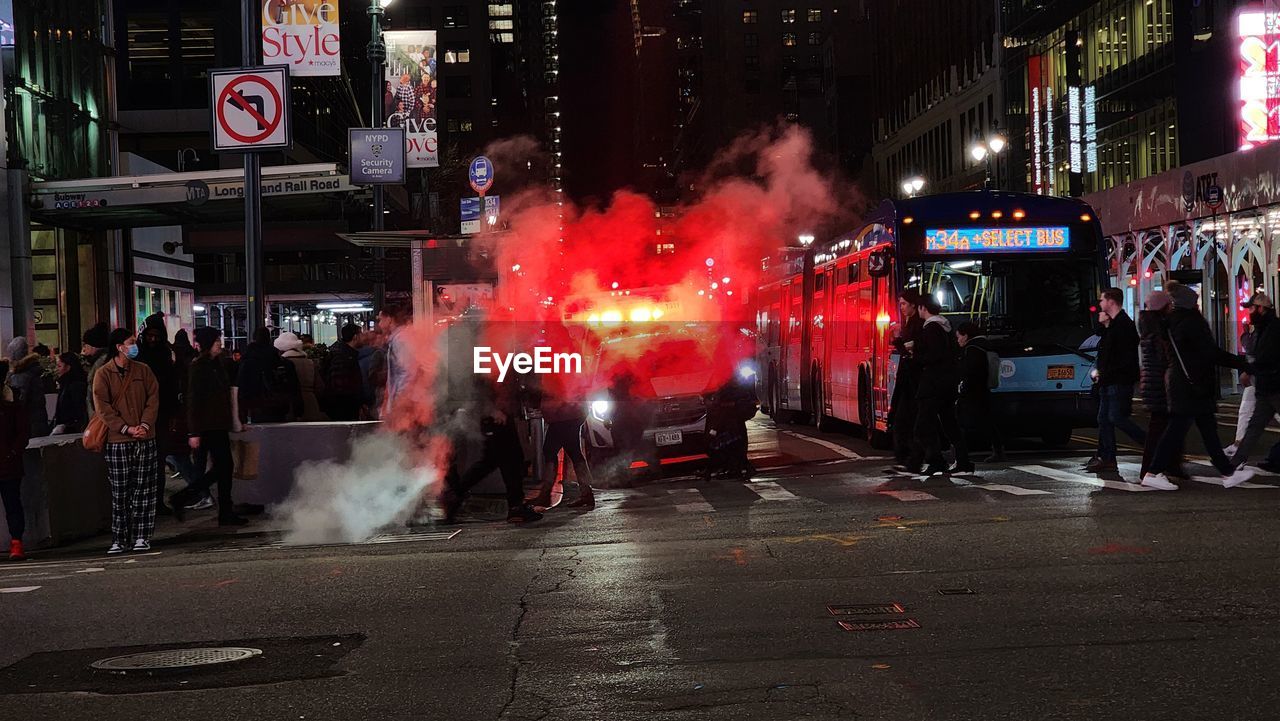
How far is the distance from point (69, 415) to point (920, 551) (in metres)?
11.9

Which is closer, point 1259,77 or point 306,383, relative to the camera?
point 306,383

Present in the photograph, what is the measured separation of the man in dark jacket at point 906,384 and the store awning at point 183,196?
1365 cm

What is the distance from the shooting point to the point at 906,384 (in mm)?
15266

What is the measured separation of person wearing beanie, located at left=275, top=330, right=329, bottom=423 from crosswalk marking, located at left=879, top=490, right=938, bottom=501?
24.5ft

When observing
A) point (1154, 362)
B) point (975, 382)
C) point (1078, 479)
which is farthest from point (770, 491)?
point (1154, 362)

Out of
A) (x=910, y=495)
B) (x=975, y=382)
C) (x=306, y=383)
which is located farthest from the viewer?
(x=306, y=383)

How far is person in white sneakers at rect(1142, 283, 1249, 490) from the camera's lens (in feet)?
40.7

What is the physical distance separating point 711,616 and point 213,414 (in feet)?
25.4

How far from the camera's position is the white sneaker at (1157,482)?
42.0 feet

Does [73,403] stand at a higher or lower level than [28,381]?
lower

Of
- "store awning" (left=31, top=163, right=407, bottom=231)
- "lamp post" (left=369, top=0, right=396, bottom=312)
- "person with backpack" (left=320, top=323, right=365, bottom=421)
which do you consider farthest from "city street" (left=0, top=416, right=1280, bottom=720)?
"store awning" (left=31, top=163, right=407, bottom=231)

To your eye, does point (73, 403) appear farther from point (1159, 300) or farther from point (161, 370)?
point (1159, 300)

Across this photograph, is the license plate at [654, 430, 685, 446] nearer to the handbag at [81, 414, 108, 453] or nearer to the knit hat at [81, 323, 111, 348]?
the knit hat at [81, 323, 111, 348]

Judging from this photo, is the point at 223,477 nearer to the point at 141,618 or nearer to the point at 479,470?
the point at 479,470
